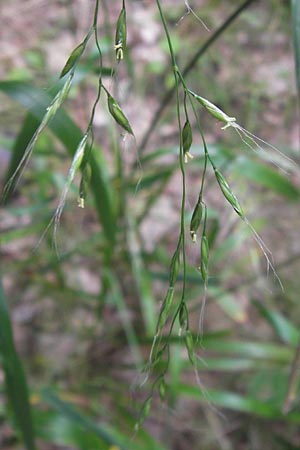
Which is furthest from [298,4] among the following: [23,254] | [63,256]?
[23,254]

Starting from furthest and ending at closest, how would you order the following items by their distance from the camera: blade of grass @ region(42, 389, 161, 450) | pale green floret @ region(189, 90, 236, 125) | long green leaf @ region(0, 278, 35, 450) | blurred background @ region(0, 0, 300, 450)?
blurred background @ region(0, 0, 300, 450)
blade of grass @ region(42, 389, 161, 450)
long green leaf @ region(0, 278, 35, 450)
pale green floret @ region(189, 90, 236, 125)

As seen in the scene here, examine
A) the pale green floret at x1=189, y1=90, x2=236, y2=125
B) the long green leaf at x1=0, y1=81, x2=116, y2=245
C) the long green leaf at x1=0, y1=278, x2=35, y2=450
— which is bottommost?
the long green leaf at x1=0, y1=278, x2=35, y2=450

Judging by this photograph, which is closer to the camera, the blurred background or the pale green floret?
the pale green floret

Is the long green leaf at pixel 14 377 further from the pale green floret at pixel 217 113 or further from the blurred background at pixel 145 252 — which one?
the pale green floret at pixel 217 113

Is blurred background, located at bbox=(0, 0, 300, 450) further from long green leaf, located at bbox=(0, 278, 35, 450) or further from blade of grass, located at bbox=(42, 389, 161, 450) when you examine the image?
long green leaf, located at bbox=(0, 278, 35, 450)

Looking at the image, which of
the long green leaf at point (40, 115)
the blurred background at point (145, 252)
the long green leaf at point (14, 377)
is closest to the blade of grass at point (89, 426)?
the blurred background at point (145, 252)

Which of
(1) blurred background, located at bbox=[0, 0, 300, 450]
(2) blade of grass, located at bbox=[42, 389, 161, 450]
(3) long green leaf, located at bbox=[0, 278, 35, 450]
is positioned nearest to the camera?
(3) long green leaf, located at bbox=[0, 278, 35, 450]

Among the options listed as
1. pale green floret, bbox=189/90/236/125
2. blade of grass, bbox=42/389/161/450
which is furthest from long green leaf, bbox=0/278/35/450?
pale green floret, bbox=189/90/236/125
